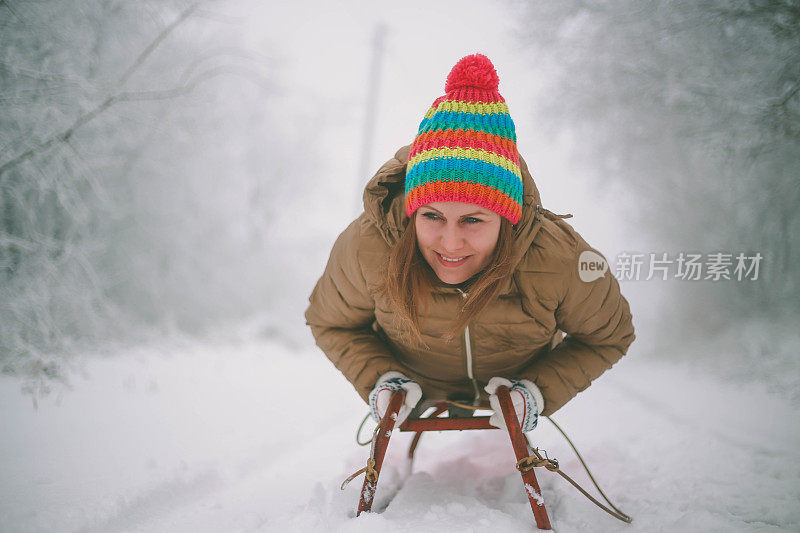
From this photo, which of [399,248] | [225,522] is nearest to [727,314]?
[399,248]

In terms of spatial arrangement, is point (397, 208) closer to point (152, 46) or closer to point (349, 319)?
point (349, 319)

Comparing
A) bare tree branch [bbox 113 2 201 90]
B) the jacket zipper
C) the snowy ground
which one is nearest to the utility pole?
bare tree branch [bbox 113 2 201 90]

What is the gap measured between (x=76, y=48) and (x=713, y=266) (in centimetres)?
384

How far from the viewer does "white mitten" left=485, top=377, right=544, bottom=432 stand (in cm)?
129

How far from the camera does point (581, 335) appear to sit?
4.88 feet

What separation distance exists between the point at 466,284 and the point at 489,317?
0.14m

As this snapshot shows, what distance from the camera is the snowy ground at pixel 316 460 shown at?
4.23 feet

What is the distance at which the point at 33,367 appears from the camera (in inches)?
77.7

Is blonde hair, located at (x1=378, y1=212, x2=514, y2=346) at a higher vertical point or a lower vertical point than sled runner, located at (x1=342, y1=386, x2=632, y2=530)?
higher

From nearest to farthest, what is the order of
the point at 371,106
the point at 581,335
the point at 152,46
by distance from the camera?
1. the point at 581,335
2. the point at 152,46
3. the point at 371,106

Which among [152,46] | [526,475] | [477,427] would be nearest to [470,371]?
[477,427]

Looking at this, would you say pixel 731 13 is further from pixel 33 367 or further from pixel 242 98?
pixel 33 367

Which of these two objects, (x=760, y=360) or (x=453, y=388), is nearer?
(x=453, y=388)

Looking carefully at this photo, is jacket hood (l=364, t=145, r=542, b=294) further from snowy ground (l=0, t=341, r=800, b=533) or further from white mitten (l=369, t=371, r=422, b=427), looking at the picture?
snowy ground (l=0, t=341, r=800, b=533)
